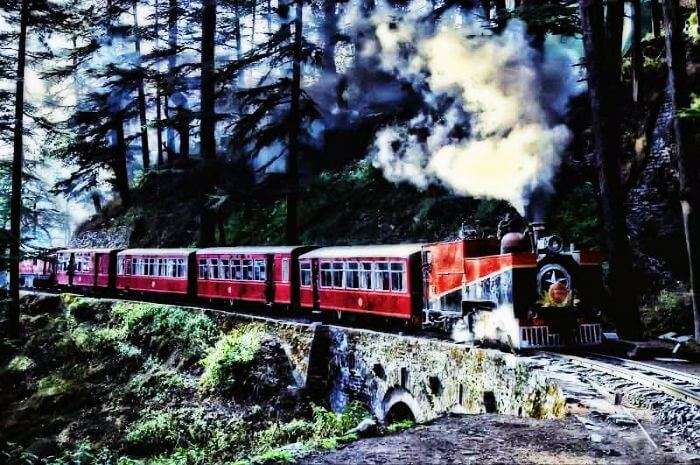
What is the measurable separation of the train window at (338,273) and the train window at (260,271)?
3.53m

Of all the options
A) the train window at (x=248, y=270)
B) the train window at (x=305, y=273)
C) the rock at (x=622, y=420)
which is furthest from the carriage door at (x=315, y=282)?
the rock at (x=622, y=420)

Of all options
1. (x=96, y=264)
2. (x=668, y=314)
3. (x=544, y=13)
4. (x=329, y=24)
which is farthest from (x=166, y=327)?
(x=329, y=24)

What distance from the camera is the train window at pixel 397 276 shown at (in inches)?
540

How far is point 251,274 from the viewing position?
765 inches

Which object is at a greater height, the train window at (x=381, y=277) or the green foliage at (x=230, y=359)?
the train window at (x=381, y=277)

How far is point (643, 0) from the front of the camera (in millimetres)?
26031

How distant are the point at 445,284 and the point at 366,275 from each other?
9.35 feet

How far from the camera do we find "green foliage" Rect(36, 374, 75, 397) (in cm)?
1758

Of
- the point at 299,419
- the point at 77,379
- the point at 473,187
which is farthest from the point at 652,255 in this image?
the point at 77,379

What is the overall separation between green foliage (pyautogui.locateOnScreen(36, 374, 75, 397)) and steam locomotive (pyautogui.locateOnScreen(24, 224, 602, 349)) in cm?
549

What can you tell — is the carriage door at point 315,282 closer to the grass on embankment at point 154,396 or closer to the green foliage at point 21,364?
the grass on embankment at point 154,396

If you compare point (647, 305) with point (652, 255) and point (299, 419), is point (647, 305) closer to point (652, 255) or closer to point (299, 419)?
point (652, 255)

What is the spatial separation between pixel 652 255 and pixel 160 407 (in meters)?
12.9

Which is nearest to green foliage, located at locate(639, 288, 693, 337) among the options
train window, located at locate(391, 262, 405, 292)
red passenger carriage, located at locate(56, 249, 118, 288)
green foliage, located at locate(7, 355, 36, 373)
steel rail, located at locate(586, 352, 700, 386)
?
steel rail, located at locate(586, 352, 700, 386)
